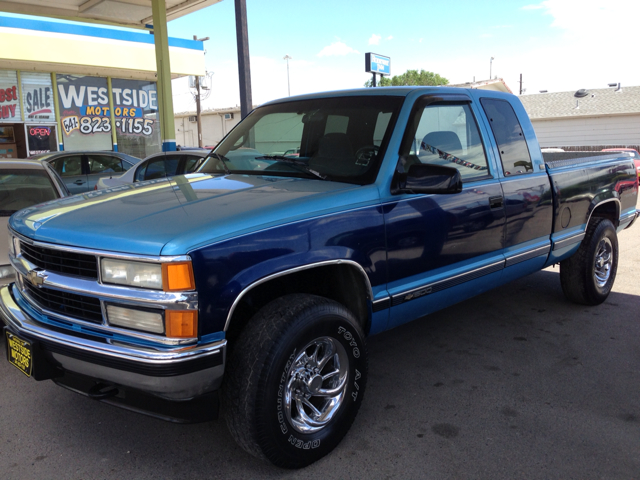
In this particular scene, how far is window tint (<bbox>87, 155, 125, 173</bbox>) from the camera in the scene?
12362mm

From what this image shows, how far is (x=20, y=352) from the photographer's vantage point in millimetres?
2738

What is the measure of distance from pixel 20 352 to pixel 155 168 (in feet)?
22.2

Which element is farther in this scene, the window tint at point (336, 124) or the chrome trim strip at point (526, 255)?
the chrome trim strip at point (526, 255)

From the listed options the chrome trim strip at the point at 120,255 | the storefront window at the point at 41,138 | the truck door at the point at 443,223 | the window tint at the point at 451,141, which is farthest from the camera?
the storefront window at the point at 41,138

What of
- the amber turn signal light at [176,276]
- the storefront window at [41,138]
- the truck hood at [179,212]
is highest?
the storefront window at [41,138]

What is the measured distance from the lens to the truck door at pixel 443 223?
3198mm

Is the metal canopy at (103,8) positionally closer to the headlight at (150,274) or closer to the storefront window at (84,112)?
the storefront window at (84,112)

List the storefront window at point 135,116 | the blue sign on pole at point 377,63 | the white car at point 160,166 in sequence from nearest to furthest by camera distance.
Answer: the white car at point 160,166 < the blue sign on pole at point 377,63 < the storefront window at point 135,116

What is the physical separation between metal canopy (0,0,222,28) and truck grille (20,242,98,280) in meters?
11.3

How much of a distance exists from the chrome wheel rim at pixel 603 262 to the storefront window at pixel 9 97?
17.7m

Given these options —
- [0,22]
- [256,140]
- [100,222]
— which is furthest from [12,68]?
[100,222]

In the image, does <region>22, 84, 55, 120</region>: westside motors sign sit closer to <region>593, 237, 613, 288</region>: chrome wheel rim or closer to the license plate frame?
the license plate frame

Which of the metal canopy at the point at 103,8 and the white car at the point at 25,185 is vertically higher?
the metal canopy at the point at 103,8

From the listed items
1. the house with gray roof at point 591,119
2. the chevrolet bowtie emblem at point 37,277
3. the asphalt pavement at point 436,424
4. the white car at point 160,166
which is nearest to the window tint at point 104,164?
the white car at point 160,166
